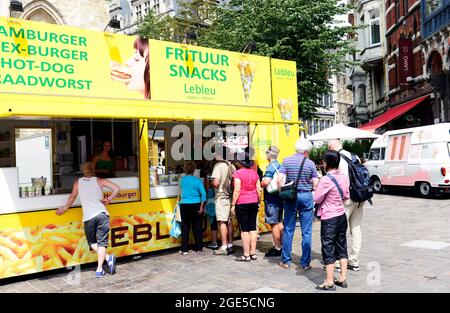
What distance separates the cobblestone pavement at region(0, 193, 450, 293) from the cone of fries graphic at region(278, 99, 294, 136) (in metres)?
2.59

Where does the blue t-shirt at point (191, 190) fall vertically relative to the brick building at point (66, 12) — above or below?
below

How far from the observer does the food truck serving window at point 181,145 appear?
297 inches

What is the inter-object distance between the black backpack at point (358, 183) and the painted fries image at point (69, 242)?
3.16 meters

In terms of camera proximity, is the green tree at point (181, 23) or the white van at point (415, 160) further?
the green tree at point (181, 23)

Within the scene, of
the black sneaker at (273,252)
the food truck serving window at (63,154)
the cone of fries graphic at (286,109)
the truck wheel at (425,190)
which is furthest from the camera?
the truck wheel at (425,190)

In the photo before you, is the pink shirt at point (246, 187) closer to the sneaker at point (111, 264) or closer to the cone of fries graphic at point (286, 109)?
the sneaker at point (111, 264)

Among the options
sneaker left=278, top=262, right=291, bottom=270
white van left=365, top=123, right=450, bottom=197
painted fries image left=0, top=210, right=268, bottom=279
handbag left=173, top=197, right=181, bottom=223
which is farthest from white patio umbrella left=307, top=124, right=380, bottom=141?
sneaker left=278, top=262, right=291, bottom=270

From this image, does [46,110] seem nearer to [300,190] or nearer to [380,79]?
[300,190]

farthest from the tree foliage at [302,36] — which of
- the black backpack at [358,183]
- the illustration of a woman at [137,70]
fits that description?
the black backpack at [358,183]

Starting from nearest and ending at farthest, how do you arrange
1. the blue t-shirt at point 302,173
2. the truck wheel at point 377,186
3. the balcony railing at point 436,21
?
the blue t-shirt at point 302,173 < the truck wheel at point 377,186 < the balcony railing at point 436,21

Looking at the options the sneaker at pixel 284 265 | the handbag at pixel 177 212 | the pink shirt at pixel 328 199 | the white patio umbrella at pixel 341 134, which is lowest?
the sneaker at pixel 284 265

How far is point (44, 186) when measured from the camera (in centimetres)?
624

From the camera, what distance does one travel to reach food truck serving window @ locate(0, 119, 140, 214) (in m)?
6.28

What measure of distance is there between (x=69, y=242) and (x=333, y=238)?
12.3 ft
